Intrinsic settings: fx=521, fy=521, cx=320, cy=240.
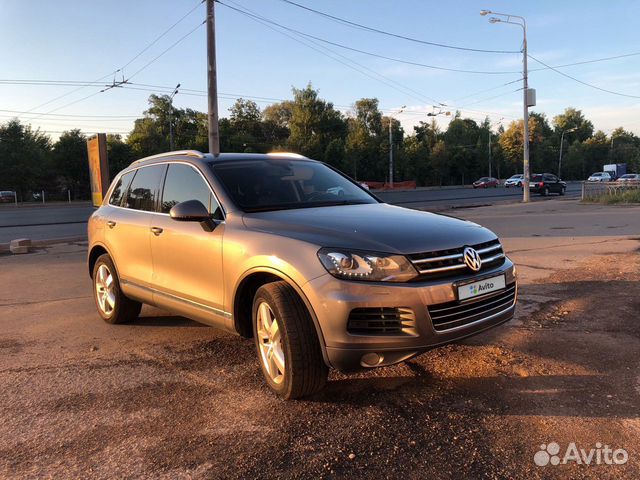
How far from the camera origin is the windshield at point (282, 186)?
4.17 meters

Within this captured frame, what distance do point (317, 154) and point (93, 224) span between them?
52385mm

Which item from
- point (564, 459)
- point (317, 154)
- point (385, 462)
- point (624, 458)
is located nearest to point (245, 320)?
point (385, 462)

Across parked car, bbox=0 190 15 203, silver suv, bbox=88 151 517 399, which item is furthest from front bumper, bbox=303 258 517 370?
parked car, bbox=0 190 15 203

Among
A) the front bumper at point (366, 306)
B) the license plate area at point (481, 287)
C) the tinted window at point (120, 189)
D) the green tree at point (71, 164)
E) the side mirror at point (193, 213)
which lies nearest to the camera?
the front bumper at point (366, 306)

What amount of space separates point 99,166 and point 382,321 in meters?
14.5

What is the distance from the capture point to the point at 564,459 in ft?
9.12

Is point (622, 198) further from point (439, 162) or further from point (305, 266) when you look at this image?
point (439, 162)

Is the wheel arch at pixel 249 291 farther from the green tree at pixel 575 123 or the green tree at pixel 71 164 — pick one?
the green tree at pixel 575 123

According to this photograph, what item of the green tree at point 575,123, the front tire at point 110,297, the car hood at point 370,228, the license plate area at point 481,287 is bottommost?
the front tire at point 110,297

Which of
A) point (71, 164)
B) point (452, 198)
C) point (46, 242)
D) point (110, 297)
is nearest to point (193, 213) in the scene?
point (110, 297)

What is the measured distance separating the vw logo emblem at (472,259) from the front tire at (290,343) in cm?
109

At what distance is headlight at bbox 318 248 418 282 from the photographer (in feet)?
10.3

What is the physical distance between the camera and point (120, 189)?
19.0 ft

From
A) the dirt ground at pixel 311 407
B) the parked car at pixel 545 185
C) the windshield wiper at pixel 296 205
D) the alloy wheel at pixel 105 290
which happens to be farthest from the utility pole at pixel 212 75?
the parked car at pixel 545 185
